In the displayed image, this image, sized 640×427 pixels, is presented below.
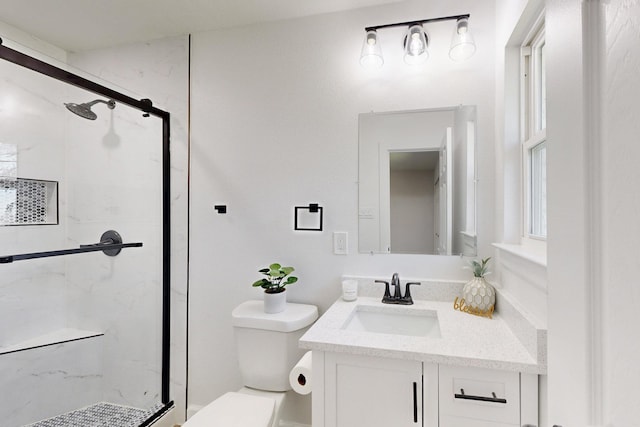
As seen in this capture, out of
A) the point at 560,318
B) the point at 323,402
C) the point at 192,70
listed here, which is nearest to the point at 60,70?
the point at 192,70

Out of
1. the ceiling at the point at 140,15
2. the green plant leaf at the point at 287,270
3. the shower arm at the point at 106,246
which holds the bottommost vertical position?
the green plant leaf at the point at 287,270

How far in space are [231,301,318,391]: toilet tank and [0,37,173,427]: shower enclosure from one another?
0.65m

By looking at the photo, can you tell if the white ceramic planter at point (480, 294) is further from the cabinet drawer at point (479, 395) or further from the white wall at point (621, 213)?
the white wall at point (621, 213)

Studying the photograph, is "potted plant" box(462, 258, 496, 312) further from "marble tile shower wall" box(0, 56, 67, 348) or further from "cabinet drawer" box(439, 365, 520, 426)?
"marble tile shower wall" box(0, 56, 67, 348)

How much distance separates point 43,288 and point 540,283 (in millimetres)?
2548

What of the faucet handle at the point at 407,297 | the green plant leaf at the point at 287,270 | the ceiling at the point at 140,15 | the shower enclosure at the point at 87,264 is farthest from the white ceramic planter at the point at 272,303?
the ceiling at the point at 140,15

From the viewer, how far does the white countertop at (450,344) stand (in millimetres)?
1040

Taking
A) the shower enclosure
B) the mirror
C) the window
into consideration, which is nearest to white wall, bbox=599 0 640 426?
the window

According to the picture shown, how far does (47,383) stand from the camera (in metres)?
1.78

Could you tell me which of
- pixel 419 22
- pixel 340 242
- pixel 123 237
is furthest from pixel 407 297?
pixel 123 237

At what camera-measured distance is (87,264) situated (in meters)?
1.93

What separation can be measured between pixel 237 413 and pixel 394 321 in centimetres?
82

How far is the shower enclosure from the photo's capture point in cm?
175

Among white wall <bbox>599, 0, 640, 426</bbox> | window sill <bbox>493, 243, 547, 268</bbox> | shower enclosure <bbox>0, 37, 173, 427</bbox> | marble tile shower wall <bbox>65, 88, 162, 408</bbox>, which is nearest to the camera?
white wall <bbox>599, 0, 640, 426</bbox>
